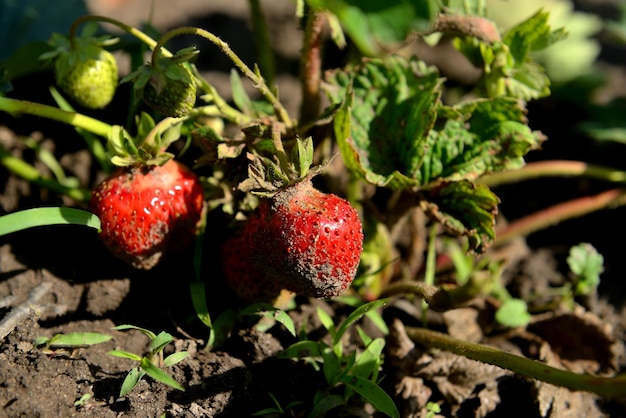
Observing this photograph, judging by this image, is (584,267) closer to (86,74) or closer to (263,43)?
(263,43)

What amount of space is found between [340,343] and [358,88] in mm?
666

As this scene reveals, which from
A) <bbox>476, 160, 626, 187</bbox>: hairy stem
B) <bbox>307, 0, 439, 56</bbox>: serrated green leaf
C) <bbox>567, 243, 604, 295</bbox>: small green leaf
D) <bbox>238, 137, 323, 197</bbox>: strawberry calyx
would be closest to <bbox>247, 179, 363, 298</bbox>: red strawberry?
<bbox>238, 137, 323, 197</bbox>: strawberry calyx

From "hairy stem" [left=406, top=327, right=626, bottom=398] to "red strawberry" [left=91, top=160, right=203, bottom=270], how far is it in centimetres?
65

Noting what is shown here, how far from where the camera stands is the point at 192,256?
1.63 metres

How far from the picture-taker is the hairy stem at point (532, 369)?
1027mm

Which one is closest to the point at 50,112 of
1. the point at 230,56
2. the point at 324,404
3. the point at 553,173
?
the point at 230,56

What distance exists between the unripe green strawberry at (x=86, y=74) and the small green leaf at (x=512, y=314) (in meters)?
1.16

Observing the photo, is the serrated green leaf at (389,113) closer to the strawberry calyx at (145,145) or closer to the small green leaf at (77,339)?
the strawberry calyx at (145,145)

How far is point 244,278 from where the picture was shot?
1.45 meters

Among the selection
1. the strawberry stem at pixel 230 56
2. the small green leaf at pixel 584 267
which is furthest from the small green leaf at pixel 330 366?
the small green leaf at pixel 584 267

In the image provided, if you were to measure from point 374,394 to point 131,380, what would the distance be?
0.50 meters

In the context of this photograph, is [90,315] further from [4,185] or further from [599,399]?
[599,399]

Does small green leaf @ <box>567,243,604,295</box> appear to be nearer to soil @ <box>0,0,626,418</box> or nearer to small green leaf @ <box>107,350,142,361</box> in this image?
soil @ <box>0,0,626,418</box>

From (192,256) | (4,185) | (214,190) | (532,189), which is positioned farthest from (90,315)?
(532,189)
